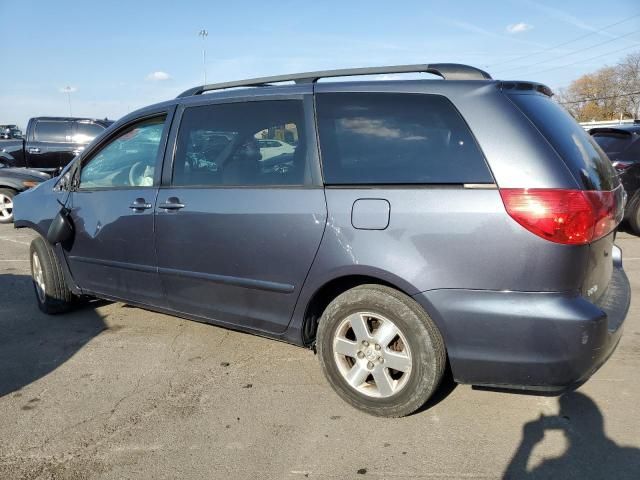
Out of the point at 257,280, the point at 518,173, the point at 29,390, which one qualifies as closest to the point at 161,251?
the point at 257,280

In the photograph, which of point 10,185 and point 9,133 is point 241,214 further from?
point 9,133

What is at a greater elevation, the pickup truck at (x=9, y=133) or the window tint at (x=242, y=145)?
the pickup truck at (x=9, y=133)

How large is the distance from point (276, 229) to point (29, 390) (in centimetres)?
187

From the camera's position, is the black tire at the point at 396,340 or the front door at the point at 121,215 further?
the front door at the point at 121,215

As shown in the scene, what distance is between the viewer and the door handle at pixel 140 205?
3.61 metres

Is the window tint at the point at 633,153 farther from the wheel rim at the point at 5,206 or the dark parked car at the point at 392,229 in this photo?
the wheel rim at the point at 5,206

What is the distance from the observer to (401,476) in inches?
93.1

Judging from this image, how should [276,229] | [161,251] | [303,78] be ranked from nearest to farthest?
[276,229], [303,78], [161,251]

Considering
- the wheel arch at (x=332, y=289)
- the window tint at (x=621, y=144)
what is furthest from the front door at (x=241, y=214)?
the window tint at (x=621, y=144)

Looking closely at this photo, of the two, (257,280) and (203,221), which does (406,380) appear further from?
(203,221)

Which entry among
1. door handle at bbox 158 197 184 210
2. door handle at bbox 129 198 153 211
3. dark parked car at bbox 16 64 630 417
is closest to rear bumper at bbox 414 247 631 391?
dark parked car at bbox 16 64 630 417

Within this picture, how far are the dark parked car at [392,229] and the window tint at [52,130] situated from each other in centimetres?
996

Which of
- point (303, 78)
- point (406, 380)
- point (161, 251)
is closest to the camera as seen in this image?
point (406, 380)

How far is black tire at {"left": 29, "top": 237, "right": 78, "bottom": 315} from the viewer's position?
14.7ft
